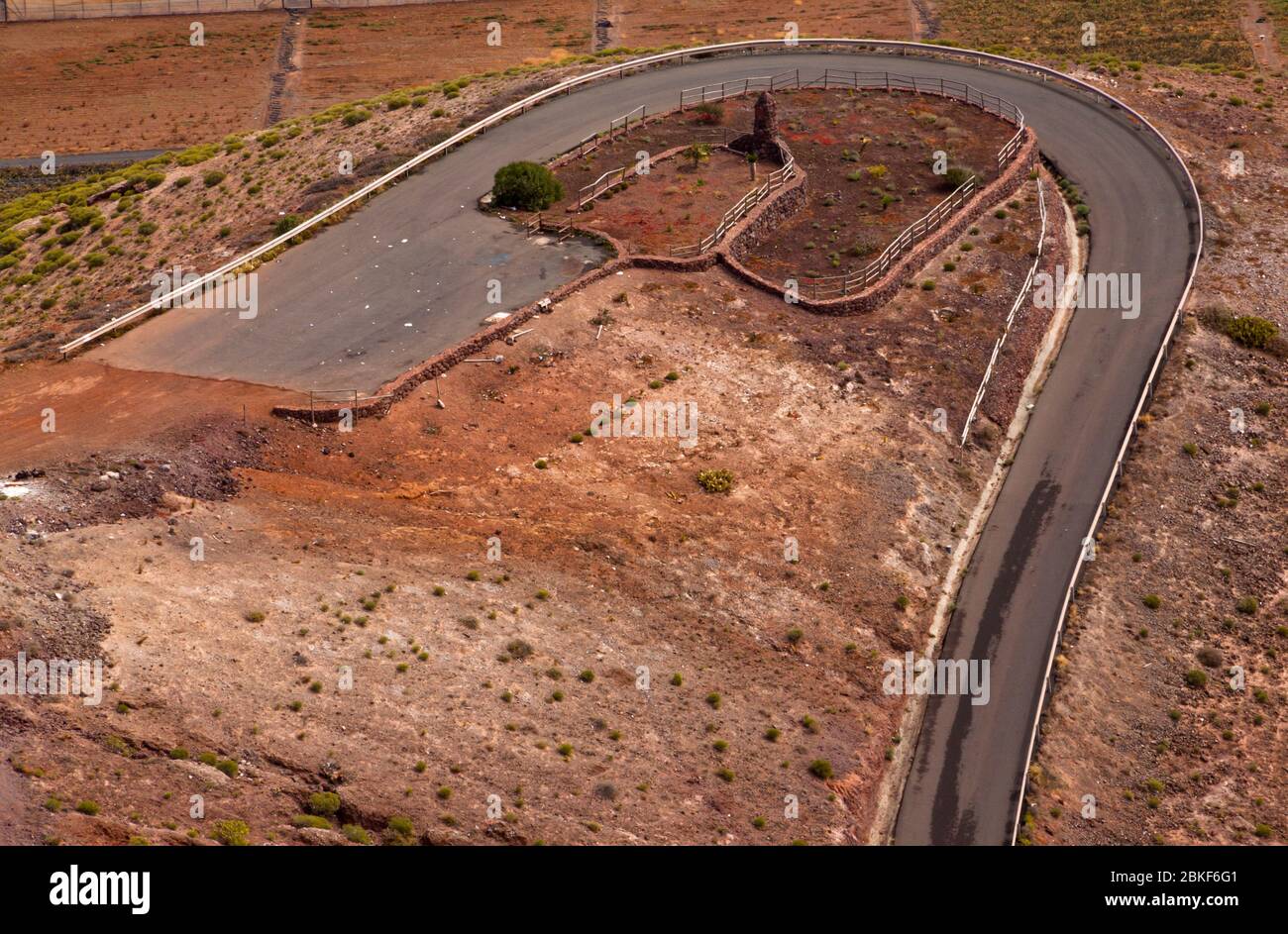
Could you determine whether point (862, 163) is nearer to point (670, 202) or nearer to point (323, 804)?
point (670, 202)

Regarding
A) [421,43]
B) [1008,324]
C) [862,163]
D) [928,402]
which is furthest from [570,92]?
[421,43]

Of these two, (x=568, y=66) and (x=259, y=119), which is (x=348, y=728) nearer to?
(x=568, y=66)

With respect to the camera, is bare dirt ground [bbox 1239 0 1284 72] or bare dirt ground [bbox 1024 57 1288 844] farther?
bare dirt ground [bbox 1239 0 1284 72]

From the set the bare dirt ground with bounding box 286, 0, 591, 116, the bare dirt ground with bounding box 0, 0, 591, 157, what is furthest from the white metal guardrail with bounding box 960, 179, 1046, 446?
the bare dirt ground with bounding box 0, 0, 591, 157

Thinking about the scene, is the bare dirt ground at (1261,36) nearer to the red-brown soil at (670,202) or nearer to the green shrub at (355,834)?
the red-brown soil at (670,202)

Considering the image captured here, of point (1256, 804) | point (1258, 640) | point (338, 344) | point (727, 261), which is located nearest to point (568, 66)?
point (727, 261)

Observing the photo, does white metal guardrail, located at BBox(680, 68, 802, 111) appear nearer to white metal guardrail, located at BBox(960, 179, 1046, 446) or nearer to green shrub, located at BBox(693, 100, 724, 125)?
green shrub, located at BBox(693, 100, 724, 125)
